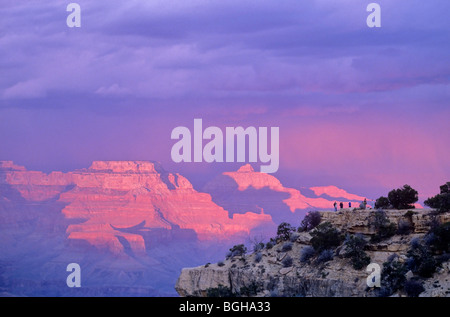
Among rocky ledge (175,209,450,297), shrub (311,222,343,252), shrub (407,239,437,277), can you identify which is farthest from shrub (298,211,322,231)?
shrub (407,239,437,277)

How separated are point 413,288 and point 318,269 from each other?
44.9 ft

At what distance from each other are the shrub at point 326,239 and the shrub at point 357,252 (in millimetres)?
1808

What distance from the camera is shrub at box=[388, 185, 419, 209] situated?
3282 inches

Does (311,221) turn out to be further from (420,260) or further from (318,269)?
(420,260)

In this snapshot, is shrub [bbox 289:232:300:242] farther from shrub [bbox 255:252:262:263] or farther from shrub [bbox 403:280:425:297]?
shrub [bbox 403:280:425:297]

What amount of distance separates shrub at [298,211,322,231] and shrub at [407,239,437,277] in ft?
51.7

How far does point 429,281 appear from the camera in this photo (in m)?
67.6

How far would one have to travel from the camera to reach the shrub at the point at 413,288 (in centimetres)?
6612

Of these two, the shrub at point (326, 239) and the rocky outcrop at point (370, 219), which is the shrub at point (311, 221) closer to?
the rocky outcrop at point (370, 219)
